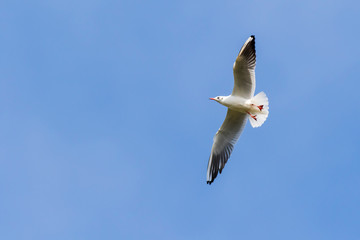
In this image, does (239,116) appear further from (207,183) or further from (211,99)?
(207,183)

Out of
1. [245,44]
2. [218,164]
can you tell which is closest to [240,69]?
[245,44]

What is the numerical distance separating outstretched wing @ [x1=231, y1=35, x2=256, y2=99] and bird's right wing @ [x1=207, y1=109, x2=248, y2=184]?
2.95 ft

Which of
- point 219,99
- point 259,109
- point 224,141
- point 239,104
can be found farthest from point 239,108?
point 224,141

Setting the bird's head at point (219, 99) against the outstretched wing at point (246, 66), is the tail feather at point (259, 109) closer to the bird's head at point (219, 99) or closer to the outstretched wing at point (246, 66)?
the outstretched wing at point (246, 66)

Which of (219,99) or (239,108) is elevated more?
(219,99)

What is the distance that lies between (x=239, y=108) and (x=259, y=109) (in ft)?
1.43

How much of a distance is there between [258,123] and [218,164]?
1.32 meters

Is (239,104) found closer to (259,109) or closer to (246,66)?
(259,109)

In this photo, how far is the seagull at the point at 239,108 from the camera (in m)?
13.0

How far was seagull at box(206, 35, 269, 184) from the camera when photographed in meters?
13.0

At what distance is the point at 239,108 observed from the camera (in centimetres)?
1344

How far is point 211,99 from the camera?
1407cm

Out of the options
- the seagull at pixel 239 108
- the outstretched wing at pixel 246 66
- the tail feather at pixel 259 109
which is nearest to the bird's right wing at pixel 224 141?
the seagull at pixel 239 108

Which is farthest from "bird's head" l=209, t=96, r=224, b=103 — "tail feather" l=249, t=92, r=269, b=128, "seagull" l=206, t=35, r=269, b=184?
"tail feather" l=249, t=92, r=269, b=128
